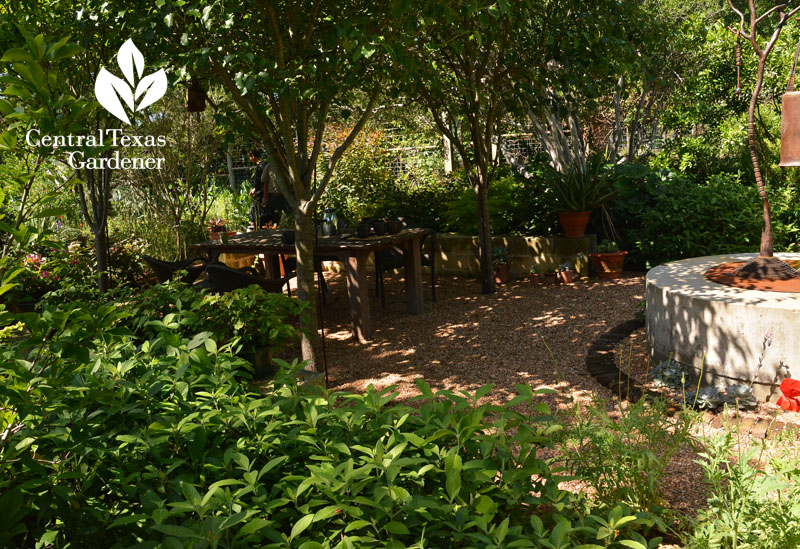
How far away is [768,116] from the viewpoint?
29.9ft

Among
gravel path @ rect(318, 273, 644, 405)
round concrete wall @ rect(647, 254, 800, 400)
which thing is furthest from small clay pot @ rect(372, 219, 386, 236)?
round concrete wall @ rect(647, 254, 800, 400)

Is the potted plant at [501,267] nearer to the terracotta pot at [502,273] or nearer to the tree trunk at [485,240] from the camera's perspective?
the terracotta pot at [502,273]

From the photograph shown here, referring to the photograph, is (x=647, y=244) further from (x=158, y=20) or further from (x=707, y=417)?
(x=158, y=20)

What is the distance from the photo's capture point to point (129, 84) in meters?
5.09

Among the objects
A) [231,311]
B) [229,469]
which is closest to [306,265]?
[231,311]

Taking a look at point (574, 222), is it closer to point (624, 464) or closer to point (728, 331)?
point (728, 331)

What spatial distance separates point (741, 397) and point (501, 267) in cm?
448

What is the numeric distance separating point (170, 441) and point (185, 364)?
29cm

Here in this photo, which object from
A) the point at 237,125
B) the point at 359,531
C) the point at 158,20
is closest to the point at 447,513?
the point at 359,531

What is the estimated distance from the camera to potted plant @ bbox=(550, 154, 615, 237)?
8.12 meters

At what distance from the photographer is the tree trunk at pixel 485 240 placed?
755 centimetres

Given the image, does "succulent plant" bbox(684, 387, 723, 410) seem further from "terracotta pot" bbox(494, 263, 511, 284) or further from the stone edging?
"terracotta pot" bbox(494, 263, 511, 284)

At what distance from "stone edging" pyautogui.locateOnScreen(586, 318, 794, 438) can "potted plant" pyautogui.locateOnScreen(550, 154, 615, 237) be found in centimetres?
253

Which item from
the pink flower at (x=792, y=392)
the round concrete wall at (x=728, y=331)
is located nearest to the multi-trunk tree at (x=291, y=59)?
the round concrete wall at (x=728, y=331)
